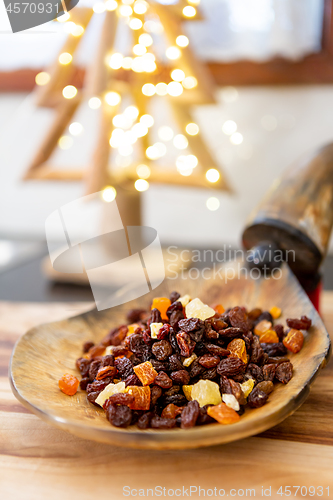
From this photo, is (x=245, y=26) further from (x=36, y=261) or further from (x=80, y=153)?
(x=36, y=261)

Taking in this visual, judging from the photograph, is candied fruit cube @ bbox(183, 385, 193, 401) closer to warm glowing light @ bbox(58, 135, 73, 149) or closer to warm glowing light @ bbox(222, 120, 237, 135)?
warm glowing light @ bbox(222, 120, 237, 135)

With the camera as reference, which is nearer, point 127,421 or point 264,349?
point 127,421

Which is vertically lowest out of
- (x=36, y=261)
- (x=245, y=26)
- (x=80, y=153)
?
(x=36, y=261)

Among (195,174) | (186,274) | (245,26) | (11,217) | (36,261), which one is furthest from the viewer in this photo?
(11,217)

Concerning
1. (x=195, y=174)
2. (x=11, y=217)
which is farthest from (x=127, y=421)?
(x=11, y=217)

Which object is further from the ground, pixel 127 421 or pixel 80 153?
pixel 127 421

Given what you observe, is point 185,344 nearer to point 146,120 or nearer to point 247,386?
point 247,386

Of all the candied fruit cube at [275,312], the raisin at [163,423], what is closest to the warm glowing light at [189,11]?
the candied fruit cube at [275,312]

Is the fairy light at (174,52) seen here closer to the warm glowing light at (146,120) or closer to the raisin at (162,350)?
the warm glowing light at (146,120)
